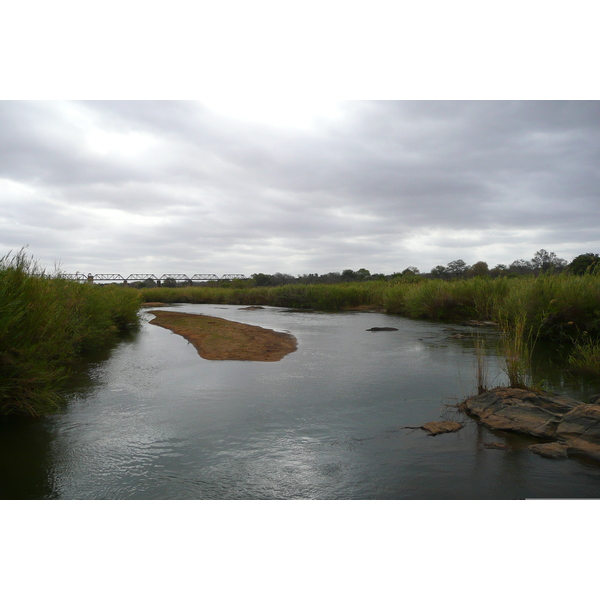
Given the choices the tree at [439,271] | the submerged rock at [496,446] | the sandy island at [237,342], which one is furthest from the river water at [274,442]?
the tree at [439,271]

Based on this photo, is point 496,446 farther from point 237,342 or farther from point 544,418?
point 237,342

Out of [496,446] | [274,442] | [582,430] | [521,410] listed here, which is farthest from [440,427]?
[274,442]

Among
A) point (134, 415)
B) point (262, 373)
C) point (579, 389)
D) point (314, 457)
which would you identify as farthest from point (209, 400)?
point (579, 389)

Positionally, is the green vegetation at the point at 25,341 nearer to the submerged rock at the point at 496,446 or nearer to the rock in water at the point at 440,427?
the rock in water at the point at 440,427

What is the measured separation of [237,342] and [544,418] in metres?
8.20

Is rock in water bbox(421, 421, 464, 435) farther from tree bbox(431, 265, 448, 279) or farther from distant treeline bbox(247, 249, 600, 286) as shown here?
tree bbox(431, 265, 448, 279)

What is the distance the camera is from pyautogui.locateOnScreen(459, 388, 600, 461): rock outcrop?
14.2 feet

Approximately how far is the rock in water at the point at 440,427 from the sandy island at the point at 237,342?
482 centimetres

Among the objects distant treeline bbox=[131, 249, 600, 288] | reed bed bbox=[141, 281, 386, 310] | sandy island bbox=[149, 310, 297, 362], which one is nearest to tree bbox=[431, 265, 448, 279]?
distant treeline bbox=[131, 249, 600, 288]

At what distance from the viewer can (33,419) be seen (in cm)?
537

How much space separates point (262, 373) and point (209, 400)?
6.29 feet

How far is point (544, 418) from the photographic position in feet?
16.1
